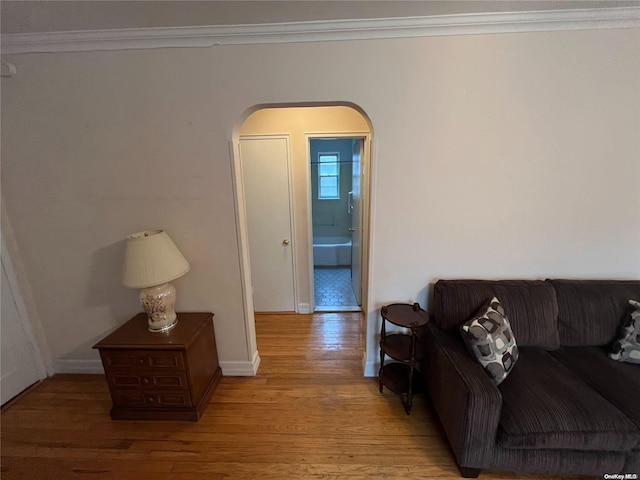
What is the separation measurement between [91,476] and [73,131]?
2.21m

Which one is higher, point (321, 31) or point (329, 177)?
point (321, 31)

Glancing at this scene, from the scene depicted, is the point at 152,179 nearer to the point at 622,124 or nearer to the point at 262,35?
the point at 262,35

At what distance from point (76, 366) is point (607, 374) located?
3.89 m

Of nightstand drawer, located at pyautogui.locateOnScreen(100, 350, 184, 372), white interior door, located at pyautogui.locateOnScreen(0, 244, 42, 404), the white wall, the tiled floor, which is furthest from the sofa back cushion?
white interior door, located at pyautogui.locateOnScreen(0, 244, 42, 404)

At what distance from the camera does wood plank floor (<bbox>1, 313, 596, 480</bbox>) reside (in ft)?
5.41

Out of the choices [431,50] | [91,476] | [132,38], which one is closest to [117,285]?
[91,476]

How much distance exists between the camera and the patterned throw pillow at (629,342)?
1742 mm

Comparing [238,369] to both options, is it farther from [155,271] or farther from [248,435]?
[155,271]

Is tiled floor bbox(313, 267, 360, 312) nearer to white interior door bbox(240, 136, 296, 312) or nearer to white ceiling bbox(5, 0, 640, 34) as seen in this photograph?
white interior door bbox(240, 136, 296, 312)

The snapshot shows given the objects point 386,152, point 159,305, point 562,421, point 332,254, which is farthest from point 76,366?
point 332,254

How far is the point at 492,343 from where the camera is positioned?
165cm

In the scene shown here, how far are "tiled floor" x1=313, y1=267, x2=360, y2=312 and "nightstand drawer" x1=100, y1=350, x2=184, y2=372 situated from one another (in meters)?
1.93

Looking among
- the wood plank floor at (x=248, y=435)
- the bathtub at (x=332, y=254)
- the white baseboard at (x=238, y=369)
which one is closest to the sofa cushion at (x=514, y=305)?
the wood plank floor at (x=248, y=435)

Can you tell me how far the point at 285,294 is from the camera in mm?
3455
